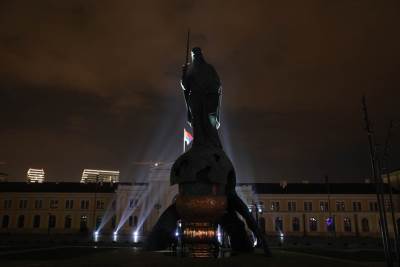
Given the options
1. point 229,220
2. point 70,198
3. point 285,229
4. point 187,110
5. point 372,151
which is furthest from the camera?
point 70,198

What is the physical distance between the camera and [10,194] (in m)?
84.0

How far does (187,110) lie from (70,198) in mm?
67828

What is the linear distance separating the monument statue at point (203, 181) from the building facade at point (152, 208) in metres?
54.8

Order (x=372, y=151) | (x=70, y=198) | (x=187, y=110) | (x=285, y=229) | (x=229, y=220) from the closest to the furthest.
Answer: (x=372, y=151), (x=229, y=220), (x=187, y=110), (x=285, y=229), (x=70, y=198)

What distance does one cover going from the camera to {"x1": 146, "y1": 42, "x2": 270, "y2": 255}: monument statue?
67.0ft

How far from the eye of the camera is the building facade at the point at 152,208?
7706 centimetres

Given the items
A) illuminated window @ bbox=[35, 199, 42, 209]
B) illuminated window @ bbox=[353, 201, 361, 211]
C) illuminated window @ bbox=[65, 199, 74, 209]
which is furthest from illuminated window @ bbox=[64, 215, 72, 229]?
illuminated window @ bbox=[353, 201, 361, 211]

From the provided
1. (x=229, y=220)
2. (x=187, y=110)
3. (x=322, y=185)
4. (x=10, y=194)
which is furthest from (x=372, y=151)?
(x=10, y=194)

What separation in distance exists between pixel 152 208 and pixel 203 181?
5961cm

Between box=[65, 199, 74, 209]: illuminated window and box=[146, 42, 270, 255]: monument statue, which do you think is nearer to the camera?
box=[146, 42, 270, 255]: monument statue

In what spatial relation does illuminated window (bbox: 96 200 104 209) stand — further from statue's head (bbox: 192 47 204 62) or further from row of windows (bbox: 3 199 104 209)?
statue's head (bbox: 192 47 204 62)

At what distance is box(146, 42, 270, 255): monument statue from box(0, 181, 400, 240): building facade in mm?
54838

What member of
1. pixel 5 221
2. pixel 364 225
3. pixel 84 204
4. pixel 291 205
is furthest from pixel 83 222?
pixel 364 225

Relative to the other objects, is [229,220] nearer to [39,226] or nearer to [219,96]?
[219,96]
